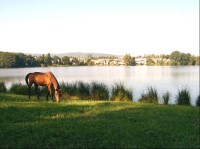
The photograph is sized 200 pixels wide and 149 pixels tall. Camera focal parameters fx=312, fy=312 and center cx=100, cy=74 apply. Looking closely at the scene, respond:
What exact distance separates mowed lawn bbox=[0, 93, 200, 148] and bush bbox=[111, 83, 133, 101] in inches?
198

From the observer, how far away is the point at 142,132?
7.94 m

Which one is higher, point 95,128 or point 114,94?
point 95,128

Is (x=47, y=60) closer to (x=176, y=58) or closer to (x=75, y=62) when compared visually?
(x=75, y=62)

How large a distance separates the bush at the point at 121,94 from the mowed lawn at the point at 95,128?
502 cm

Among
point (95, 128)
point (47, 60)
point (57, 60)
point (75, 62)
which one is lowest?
point (75, 62)

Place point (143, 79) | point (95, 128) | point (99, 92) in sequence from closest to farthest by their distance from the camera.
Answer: point (95, 128) → point (99, 92) → point (143, 79)

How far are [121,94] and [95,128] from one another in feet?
28.9

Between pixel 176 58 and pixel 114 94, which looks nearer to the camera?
pixel 114 94

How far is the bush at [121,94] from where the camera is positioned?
1659cm

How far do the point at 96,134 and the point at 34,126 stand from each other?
1.80m

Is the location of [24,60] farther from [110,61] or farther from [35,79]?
[35,79]

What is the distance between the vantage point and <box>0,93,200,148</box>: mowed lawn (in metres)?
6.91

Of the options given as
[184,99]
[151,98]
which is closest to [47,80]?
[151,98]

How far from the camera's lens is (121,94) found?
16.8m
